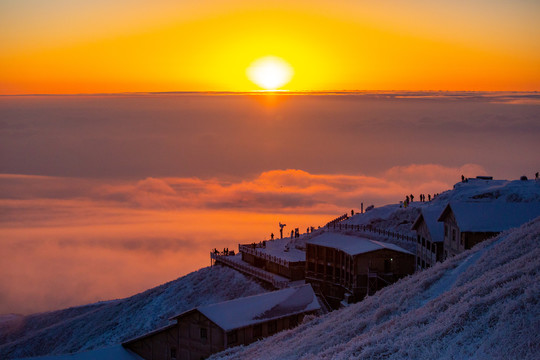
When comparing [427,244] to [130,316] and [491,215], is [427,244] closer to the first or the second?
[491,215]

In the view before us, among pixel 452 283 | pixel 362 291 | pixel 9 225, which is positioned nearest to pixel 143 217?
pixel 9 225

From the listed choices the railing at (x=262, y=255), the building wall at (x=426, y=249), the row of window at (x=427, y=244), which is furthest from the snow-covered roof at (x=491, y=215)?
the railing at (x=262, y=255)

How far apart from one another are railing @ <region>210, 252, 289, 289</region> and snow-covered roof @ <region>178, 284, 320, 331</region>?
39.7ft

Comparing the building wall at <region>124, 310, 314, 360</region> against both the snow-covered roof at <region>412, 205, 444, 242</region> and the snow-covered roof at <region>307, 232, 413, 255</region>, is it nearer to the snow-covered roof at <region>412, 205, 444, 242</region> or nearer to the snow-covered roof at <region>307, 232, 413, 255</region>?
the snow-covered roof at <region>307, 232, 413, 255</region>

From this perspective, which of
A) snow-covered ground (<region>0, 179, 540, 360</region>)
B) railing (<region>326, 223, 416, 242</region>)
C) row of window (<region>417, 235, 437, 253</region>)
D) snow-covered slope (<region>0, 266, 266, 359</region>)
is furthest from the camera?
railing (<region>326, 223, 416, 242</region>)

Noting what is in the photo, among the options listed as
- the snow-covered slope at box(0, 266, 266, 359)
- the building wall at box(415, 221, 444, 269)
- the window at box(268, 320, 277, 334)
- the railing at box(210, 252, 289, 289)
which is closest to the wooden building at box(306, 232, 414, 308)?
the building wall at box(415, 221, 444, 269)

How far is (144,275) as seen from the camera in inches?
4456

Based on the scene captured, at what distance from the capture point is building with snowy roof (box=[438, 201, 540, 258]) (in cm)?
4066

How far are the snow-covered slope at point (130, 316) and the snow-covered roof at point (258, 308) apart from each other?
15.1 meters

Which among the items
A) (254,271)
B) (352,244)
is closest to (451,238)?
(352,244)

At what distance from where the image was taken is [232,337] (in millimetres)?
37062

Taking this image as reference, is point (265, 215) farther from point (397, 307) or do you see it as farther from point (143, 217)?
point (397, 307)

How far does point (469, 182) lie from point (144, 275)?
62.2 meters

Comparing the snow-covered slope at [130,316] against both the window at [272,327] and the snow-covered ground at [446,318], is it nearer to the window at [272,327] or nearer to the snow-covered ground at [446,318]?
the window at [272,327]
